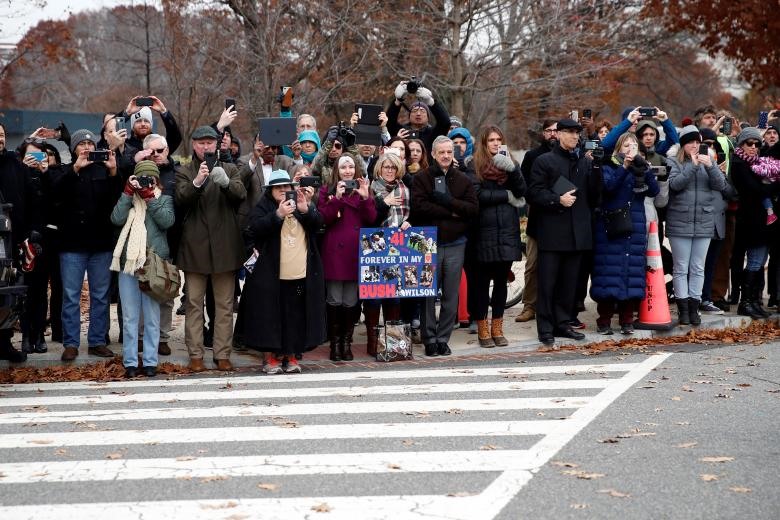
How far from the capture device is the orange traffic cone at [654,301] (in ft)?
40.1

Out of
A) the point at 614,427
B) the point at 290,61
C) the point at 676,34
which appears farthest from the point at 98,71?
the point at 614,427

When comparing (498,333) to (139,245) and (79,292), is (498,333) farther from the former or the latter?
(79,292)

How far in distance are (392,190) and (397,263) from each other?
2.44ft

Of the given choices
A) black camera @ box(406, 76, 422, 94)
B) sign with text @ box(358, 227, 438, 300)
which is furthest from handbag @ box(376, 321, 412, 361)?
black camera @ box(406, 76, 422, 94)

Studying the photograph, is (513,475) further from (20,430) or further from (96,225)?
Result: (96,225)

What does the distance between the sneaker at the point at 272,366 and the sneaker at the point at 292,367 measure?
0.07 meters

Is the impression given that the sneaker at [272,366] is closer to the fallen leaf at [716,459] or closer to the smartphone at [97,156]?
the smartphone at [97,156]

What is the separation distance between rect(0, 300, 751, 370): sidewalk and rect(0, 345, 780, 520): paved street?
0.86m

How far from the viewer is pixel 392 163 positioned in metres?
11.1

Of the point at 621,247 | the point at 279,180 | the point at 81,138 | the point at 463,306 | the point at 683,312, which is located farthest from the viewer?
the point at 463,306

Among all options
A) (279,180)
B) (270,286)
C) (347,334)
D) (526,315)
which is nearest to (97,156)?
(279,180)

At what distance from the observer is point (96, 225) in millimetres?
10922

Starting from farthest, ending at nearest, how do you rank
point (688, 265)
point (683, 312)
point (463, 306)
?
1. point (463, 306)
2. point (688, 265)
3. point (683, 312)

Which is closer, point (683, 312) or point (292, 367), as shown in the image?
point (292, 367)
